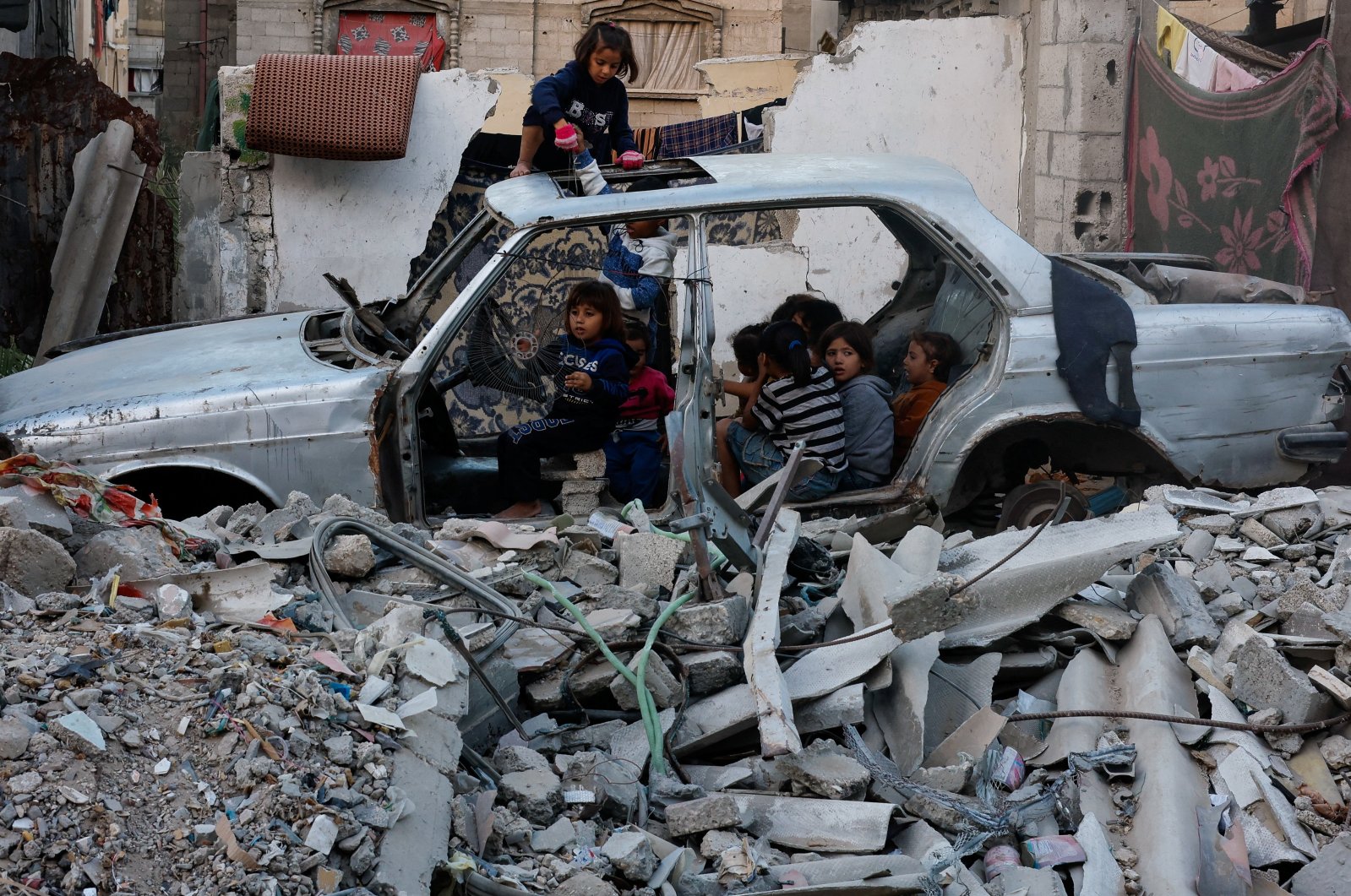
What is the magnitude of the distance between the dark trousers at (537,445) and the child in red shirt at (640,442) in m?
0.10

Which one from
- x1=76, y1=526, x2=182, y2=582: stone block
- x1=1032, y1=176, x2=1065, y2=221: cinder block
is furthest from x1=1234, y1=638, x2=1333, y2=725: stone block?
x1=1032, y1=176, x2=1065, y2=221: cinder block

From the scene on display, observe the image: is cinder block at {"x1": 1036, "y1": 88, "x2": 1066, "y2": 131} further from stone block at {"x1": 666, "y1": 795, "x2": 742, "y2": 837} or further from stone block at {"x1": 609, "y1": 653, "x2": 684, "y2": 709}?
stone block at {"x1": 666, "y1": 795, "x2": 742, "y2": 837}

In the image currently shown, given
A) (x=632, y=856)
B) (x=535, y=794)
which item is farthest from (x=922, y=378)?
(x=632, y=856)

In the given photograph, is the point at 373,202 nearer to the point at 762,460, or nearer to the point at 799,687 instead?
the point at 762,460

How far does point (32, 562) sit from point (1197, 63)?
23.1 ft

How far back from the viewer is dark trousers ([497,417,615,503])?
5027 mm

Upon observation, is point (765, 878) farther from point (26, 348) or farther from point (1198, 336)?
point (26, 348)

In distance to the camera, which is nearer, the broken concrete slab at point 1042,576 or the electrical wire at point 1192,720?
the electrical wire at point 1192,720

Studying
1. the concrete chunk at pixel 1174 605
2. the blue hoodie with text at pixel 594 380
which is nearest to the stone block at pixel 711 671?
the concrete chunk at pixel 1174 605

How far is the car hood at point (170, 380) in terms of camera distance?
183 inches

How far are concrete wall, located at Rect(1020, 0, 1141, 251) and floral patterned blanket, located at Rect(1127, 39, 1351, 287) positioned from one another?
0.15 m

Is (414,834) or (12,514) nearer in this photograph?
(414,834)

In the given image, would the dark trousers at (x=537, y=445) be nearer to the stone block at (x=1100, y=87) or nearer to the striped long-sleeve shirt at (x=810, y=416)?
the striped long-sleeve shirt at (x=810, y=416)

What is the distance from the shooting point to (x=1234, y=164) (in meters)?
7.27
